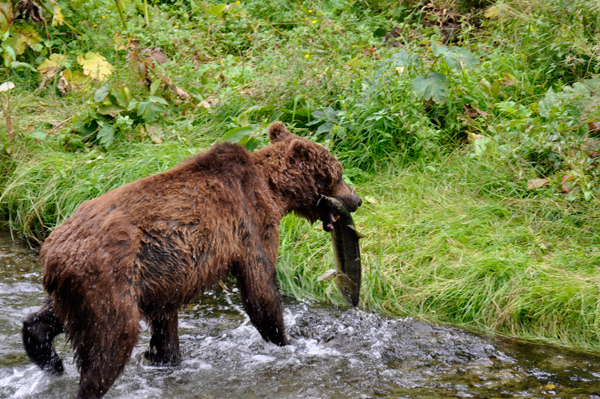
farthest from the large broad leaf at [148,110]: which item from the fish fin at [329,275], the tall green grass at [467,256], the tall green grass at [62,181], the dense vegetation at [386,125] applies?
the fish fin at [329,275]

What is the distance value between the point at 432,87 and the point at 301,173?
2.69 meters

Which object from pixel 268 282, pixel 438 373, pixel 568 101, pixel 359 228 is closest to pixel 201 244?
pixel 268 282

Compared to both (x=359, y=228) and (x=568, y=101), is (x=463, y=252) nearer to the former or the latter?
(x=359, y=228)

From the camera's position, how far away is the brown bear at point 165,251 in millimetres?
3570

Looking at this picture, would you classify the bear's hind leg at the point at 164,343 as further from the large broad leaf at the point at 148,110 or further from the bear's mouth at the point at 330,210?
the large broad leaf at the point at 148,110

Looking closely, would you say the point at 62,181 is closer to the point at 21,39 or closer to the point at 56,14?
the point at 21,39

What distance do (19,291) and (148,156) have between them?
1.92 m

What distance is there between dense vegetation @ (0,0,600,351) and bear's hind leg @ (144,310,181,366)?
1508mm

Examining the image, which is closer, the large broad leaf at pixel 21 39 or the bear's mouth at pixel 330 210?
the bear's mouth at pixel 330 210

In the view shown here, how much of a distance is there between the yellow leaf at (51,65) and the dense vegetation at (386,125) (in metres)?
0.02

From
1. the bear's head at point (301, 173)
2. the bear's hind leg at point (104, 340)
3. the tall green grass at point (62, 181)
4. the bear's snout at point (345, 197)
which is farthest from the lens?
the tall green grass at point (62, 181)

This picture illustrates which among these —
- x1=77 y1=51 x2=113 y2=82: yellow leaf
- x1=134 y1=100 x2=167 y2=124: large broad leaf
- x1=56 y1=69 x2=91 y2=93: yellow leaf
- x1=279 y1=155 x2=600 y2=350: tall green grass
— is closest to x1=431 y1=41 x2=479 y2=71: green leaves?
x1=279 y1=155 x2=600 y2=350: tall green grass

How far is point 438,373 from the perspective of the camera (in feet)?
14.5

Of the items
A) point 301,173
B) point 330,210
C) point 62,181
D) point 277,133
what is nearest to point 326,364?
point 330,210
